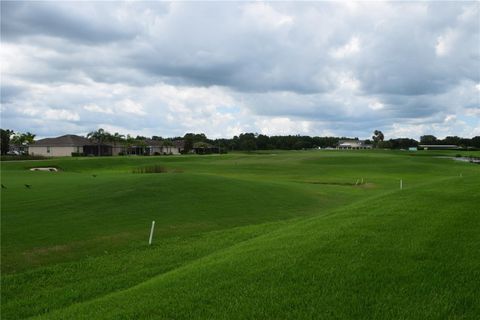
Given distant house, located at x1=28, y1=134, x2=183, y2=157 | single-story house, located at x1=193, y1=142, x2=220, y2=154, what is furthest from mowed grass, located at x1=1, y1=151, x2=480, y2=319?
single-story house, located at x1=193, y1=142, x2=220, y2=154

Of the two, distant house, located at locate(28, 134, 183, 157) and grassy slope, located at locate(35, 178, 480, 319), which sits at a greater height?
distant house, located at locate(28, 134, 183, 157)

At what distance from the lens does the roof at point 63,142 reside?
129125 mm

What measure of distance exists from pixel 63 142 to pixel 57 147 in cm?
216

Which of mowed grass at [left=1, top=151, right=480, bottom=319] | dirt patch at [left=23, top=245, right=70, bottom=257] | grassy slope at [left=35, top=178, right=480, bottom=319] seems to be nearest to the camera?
grassy slope at [left=35, top=178, right=480, bottom=319]

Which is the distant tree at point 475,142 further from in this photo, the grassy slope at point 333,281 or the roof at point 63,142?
the grassy slope at point 333,281

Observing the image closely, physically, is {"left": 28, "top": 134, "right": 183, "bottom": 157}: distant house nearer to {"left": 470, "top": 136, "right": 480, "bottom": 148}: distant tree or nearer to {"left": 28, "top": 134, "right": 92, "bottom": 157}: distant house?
{"left": 28, "top": 134, "right": 92, "bottom": 157}: distant house

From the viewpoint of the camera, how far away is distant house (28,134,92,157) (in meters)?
128

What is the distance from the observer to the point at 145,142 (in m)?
161

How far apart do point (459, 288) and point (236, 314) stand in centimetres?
384

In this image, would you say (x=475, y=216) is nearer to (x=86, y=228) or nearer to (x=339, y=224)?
(x=339, y=224)

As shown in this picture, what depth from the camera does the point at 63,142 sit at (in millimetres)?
129875

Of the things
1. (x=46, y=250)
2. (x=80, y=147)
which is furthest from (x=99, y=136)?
(x=46, y=250)

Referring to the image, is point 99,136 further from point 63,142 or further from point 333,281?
point 333,281

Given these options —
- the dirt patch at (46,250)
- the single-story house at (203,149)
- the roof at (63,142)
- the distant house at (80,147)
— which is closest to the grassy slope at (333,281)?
the dirt patch at (46,250)
